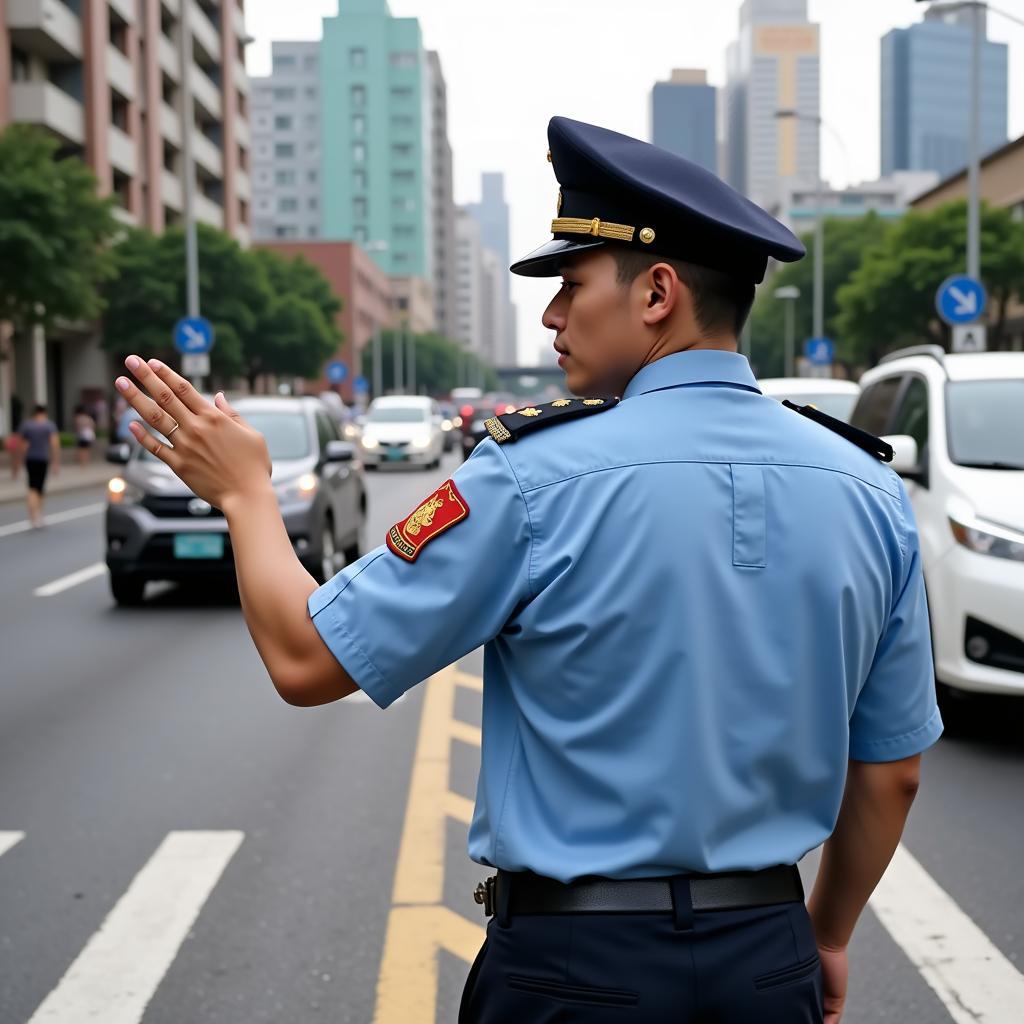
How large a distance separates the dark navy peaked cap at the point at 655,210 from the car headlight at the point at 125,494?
10.4 meters

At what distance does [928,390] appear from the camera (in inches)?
309

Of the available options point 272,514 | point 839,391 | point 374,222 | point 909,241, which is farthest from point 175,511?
point 374,222

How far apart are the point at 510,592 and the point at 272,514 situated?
325 millimetres

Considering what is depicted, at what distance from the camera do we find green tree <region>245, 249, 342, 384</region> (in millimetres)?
63531

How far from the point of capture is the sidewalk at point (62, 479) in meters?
26.1

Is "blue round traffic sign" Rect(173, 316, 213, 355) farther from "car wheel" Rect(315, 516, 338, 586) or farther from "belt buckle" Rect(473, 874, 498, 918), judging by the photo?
"belt buckle" Rect(473, 874, 498, 918)

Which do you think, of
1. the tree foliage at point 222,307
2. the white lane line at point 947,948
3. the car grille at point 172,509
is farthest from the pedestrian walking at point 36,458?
the tree foliage at point 222,307

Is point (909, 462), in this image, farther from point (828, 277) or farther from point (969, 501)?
point (828, 277)

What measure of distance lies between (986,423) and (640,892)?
6.34 m

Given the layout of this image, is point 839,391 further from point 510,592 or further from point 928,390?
point 510,592

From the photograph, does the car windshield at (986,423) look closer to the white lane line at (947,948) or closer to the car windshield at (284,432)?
the white lane line at (947,948)

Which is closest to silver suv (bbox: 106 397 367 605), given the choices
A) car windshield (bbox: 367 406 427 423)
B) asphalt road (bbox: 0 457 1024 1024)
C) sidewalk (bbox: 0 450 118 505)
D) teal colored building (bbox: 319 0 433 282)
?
Result: asphalt road (bbox: 0 457 1024 1024)

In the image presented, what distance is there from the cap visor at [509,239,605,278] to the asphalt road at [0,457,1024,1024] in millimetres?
2284

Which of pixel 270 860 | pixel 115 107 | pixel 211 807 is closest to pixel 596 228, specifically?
pixel 270 860
